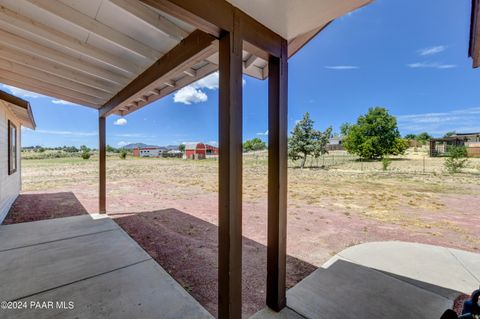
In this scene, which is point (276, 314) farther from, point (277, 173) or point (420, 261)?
point (420, 261)

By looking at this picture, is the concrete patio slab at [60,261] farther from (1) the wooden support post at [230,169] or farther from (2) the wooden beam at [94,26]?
(2) the wooden beam at [94,26]

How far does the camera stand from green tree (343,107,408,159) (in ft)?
74.0

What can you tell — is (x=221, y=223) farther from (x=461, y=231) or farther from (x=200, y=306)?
(x=461, y=231)

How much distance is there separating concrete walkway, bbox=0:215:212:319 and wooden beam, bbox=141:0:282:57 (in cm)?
220

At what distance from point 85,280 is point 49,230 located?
2238 millimetres

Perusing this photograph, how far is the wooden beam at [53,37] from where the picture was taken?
179cm

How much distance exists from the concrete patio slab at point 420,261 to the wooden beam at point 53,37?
3.61m

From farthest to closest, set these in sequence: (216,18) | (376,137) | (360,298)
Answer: (376,137), (360,298), (216,18)

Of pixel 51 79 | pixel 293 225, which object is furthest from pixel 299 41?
pixel 51 79

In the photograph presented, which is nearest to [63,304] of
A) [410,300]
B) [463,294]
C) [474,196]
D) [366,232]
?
[410,300]

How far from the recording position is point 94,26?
1818 millimetres

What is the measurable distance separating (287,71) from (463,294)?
2679mm

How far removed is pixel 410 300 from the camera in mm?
1905

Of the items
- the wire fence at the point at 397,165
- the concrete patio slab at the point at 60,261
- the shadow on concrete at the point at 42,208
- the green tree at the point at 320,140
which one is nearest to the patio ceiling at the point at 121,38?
the concrete patio slab at the point at 60,261
